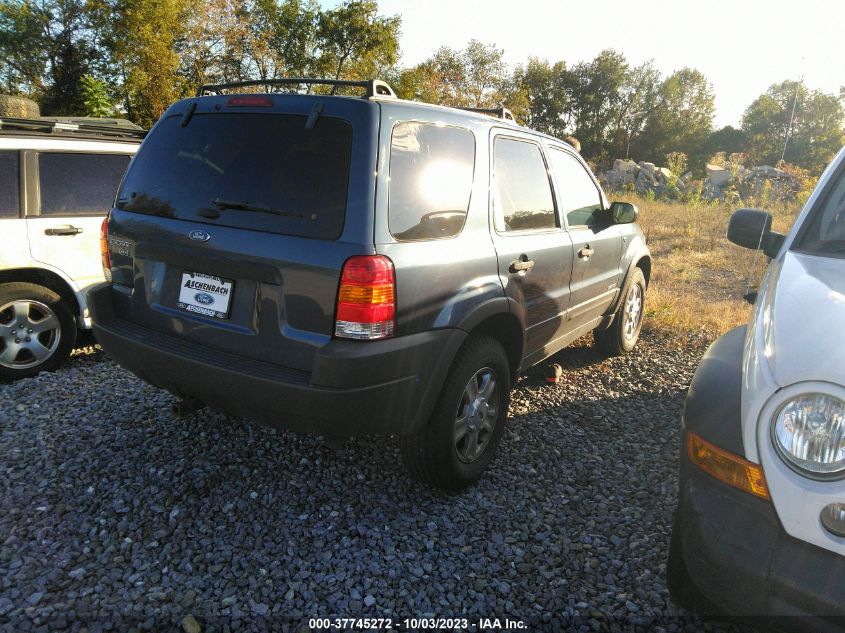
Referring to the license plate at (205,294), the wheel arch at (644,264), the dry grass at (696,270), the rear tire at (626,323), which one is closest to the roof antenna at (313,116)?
the license plate at (205,294)

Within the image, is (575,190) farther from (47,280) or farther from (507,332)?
(47,280)

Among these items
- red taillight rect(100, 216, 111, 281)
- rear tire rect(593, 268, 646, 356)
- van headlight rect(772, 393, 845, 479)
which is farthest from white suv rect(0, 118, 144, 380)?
van headlight rect(772, 393, 845, 479)

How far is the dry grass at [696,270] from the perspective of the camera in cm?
638

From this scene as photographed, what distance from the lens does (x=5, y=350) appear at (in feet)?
13.7

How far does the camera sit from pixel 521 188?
3363 millimetres

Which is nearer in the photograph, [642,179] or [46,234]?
[46,234]

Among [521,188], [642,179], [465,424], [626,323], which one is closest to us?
[465,424]

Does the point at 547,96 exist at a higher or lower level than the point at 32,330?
higher

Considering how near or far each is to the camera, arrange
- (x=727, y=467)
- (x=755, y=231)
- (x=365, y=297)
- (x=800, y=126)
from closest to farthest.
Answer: (x=727, y=467) < (x=365, y=297) < (x=755, y=231) < (x=800, y=126)

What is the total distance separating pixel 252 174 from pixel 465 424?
5.22 ft

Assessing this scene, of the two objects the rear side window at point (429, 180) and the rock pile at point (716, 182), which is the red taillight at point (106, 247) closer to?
the rear side window at point (429, 180)

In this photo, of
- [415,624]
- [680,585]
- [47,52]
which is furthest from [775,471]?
[47,52]

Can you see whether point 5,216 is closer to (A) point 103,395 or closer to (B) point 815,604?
(A) point 103,395

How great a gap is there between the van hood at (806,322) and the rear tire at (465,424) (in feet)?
4.15
